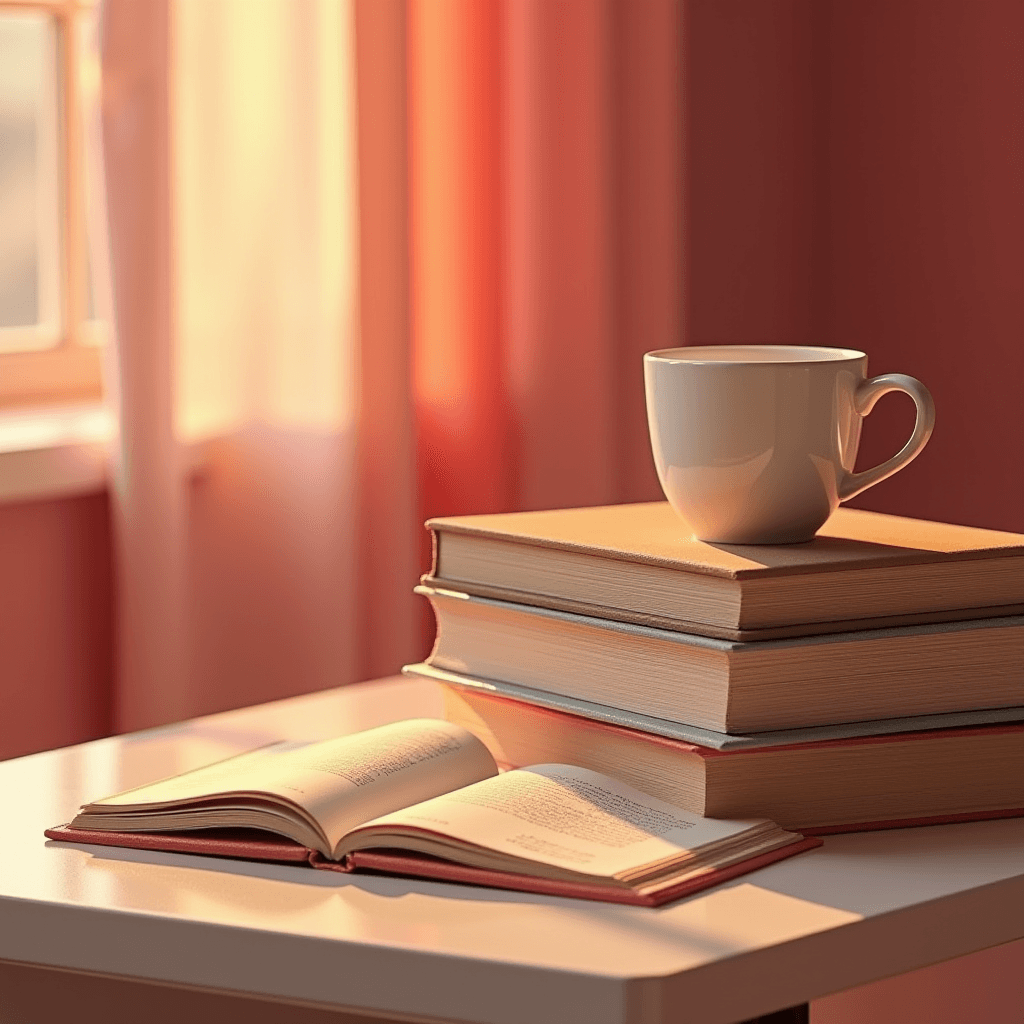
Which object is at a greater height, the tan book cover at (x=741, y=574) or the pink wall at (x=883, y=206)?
the pink wall at (x=883, y=206)

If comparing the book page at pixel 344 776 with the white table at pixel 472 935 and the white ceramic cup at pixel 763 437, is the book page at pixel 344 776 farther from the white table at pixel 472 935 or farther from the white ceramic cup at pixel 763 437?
the white ceramic cup at pixel 763 437

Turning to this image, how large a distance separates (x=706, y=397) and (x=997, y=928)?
28 centimetres

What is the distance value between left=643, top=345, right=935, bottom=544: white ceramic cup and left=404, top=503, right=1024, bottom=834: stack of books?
2 centimetres

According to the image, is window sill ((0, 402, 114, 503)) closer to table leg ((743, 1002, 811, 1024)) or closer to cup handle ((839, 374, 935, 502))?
cup handle ((839, 374, 935, 502))

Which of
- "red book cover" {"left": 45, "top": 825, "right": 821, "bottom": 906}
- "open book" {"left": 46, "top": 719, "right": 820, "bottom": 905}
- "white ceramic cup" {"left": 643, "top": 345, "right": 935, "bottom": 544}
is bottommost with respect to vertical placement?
"red book cover" {"left": 45, "top": 825, "right": 821, "bottom": 906}

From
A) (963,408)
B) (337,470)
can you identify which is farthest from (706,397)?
(963,408)

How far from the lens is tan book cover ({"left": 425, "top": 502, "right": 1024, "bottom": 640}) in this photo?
0.82 m

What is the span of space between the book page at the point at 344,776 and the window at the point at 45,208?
115 cm

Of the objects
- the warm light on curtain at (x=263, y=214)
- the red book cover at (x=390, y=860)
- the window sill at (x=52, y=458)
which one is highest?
the warm light on curtain at (x=263, y=214)

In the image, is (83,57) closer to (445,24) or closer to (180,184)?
(180,184)

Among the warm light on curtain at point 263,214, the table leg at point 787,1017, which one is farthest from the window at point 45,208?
the table leg at point 787,1017

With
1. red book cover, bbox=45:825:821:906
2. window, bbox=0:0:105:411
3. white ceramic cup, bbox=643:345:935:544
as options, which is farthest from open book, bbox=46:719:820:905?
window, bbox=0:0:105:411

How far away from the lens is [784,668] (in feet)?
2.67

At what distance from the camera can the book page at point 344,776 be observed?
794mm
